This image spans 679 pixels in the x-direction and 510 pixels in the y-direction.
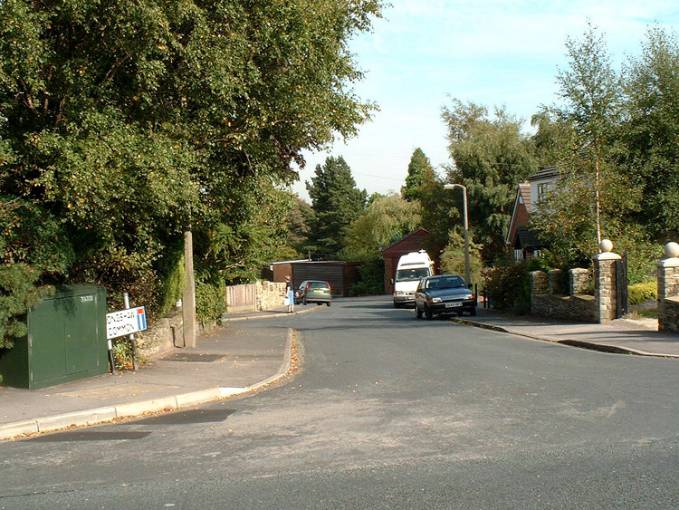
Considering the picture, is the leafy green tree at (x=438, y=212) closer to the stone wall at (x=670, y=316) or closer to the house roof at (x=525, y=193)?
the house roof at (x=525, y=193)

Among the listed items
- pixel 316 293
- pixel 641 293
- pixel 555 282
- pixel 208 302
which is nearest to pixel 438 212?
pixel 316 293

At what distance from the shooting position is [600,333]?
1955 centimetres

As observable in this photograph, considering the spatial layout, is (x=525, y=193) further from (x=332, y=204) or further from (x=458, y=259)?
(x=332, y=204)

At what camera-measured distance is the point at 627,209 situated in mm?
25547

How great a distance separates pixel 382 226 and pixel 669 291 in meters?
59.1

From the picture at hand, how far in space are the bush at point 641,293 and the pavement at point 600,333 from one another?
170 centimetres

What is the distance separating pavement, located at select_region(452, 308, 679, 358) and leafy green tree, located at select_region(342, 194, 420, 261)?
4987 cm

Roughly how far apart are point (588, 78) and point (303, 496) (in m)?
21.4

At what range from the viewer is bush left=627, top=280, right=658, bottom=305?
23.8 meters

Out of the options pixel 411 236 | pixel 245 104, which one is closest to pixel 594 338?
pixel 245 104

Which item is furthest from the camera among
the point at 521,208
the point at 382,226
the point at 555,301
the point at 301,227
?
the point at 301,227

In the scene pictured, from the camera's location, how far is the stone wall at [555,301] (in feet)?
78.4

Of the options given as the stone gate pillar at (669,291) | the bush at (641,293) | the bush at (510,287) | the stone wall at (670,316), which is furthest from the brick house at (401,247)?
A: the stone wall at (670,316)

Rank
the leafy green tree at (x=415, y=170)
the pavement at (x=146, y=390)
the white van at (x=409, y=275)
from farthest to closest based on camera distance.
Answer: the leafy green tree at (x=415, y=170) → the white van at (x=409, y=275) → the pavement at (x=146, y=390)
